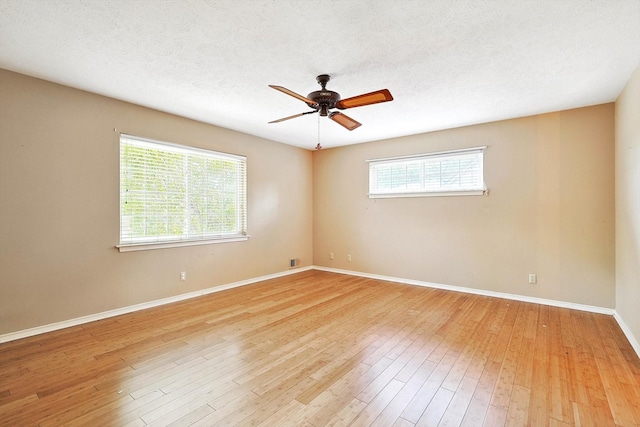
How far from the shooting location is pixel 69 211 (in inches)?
123

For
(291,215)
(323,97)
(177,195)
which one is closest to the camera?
(323,97)

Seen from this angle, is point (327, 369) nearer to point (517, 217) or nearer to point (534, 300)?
point (534, 300)

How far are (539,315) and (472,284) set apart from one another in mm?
1006

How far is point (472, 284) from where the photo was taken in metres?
4.41

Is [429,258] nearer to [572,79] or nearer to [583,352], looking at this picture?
[583,352]

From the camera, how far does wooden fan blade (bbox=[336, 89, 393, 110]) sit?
7.74 ft

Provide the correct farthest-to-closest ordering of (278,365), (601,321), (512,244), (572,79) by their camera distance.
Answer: (512,244)
(601,321)
(572,79)
(278,365)

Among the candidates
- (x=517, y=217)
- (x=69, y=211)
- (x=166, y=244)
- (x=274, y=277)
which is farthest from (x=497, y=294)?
(x=69, y=211)

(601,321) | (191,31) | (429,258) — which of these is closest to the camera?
(191,31)

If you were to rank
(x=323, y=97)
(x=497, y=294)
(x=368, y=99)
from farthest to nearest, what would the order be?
(x=497, y=294) → (x=323, y=97) → (x=368, y=99)

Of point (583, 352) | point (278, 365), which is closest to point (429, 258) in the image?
point (583, 352)

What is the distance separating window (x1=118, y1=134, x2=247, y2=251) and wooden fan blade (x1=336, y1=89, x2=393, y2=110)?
2571mm

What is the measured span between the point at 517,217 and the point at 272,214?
12.9 ft

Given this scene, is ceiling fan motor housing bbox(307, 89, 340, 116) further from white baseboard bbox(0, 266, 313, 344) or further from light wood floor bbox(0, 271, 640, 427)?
white baseboard bbox(0, 266, 313, 344)
